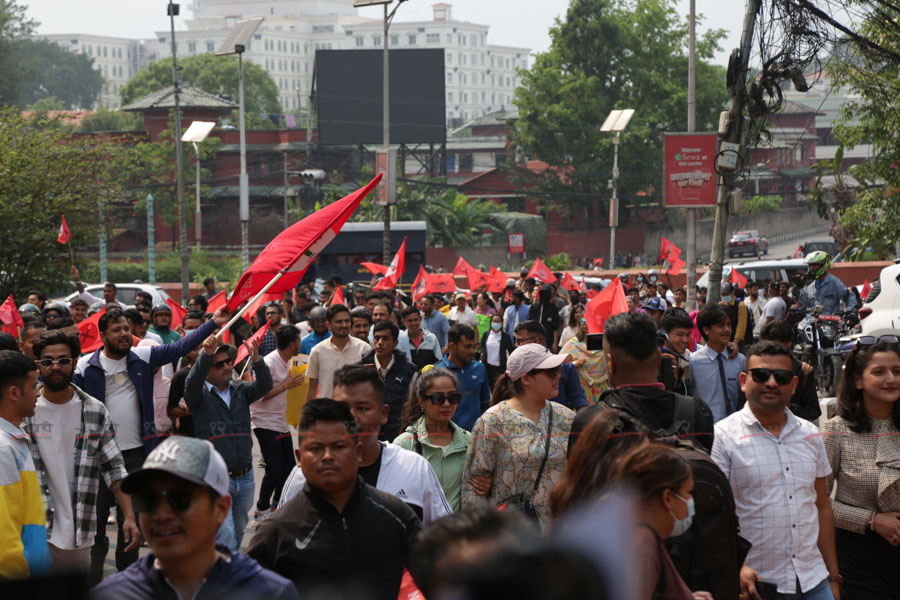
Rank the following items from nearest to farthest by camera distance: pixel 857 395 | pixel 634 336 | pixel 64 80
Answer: pixel 634 336 → pixel 857 395 → pixel 64 80

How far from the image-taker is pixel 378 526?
362 cm

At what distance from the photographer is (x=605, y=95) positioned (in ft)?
198

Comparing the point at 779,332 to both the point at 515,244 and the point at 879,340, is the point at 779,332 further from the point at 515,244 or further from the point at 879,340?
the point at 515,244

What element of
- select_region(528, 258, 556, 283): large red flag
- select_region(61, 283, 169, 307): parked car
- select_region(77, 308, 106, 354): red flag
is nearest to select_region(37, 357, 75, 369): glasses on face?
select_region(77, 308, 106, 354): red flag

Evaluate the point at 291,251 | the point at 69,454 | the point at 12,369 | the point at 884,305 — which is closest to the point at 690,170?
the point at 884,305

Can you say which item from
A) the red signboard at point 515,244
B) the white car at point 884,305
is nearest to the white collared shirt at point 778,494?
the white car at point 884,305

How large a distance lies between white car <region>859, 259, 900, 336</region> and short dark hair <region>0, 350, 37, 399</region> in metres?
12.2

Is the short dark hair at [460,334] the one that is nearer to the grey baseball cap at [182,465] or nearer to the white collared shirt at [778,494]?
the white collared shirt at [778,494]

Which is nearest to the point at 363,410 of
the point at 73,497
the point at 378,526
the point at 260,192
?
the point at 378,526

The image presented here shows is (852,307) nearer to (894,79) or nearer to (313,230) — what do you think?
(894,79)

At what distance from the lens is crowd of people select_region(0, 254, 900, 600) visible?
2.73 meters

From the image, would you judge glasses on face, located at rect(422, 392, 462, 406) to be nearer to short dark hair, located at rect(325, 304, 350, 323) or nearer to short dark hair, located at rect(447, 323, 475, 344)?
short dark hair, located at rect(447, 323, 475, 344)

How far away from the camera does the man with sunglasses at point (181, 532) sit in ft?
8.91

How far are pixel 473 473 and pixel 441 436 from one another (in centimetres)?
56
